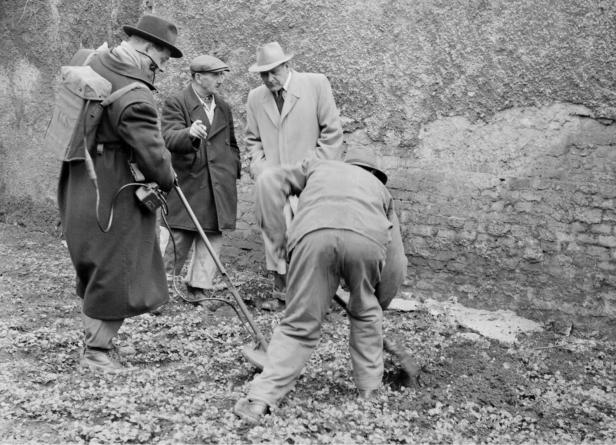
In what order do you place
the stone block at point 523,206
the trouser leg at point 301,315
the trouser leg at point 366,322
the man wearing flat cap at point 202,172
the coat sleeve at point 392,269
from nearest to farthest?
the trouser leg at point 301,315, the trouser leg at point 366,322, the coat sleeve at point 392,269, the stone block at point 523,206, the man wearing flat cap at point 202,172

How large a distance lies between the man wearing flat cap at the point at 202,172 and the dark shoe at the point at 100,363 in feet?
5.29

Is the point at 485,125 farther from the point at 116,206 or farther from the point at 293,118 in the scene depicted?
the point at 116,206

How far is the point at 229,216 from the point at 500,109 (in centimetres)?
242

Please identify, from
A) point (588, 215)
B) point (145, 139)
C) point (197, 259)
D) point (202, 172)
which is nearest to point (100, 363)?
point (145, 139)

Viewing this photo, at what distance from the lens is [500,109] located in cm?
609

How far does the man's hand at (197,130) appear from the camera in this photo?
5738 millimetres

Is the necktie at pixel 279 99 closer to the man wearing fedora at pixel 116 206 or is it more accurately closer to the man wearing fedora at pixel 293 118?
the man wearing fedora at pixel 293 118

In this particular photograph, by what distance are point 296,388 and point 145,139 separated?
172cm

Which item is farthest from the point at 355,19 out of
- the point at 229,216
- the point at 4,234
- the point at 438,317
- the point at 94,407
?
the point at 4,234

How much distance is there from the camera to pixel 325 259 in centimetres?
382

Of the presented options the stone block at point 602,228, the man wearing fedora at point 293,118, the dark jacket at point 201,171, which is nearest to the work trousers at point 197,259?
the dark jacket at point 201,171

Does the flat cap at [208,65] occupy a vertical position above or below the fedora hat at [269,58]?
below

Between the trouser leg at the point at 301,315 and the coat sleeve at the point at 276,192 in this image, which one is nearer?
the trouser leg at the point at 301,315

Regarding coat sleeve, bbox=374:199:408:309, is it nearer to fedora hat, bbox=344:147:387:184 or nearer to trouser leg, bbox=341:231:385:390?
trouser leg, bbox=341:231:385:390
